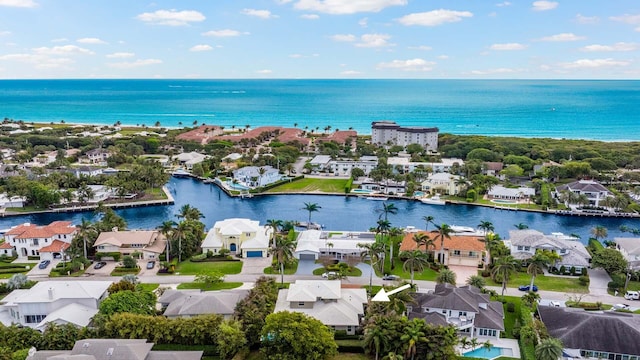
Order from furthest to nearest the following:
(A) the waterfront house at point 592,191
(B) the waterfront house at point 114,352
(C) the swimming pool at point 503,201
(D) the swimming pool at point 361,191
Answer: (D) the swimming pool at point 361,191, (C) the swimming pool at point 503,201, (A) the waterfront house at point 592,191, (B) the waterfront house at point 114,352

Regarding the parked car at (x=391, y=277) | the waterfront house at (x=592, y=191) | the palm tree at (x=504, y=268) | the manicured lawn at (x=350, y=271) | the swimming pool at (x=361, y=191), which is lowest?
the manicured lawn at (x=350, y=271)

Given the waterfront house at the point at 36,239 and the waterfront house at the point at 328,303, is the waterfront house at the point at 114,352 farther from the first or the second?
the waterfront house at the point at 36,239

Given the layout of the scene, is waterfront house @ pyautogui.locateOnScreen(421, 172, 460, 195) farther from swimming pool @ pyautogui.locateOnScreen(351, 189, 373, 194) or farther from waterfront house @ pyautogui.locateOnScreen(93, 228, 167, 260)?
waterfront house @ pyautogui.locateOnScreen(93, 228, 167, 260)

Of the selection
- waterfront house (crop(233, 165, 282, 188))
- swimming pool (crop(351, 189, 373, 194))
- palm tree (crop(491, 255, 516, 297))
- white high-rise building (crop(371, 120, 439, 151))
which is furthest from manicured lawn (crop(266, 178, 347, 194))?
palm tree (crop(491, 255, 516, 297))

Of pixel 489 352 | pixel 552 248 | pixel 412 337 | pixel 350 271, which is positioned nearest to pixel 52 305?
pixel 350 271

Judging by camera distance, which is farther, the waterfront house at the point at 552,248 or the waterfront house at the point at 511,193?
the waterfront house at the point at 511,193

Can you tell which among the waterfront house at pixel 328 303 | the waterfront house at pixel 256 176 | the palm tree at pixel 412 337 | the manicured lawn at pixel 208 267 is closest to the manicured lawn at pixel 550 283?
the waterfront house at pixel 328 303
